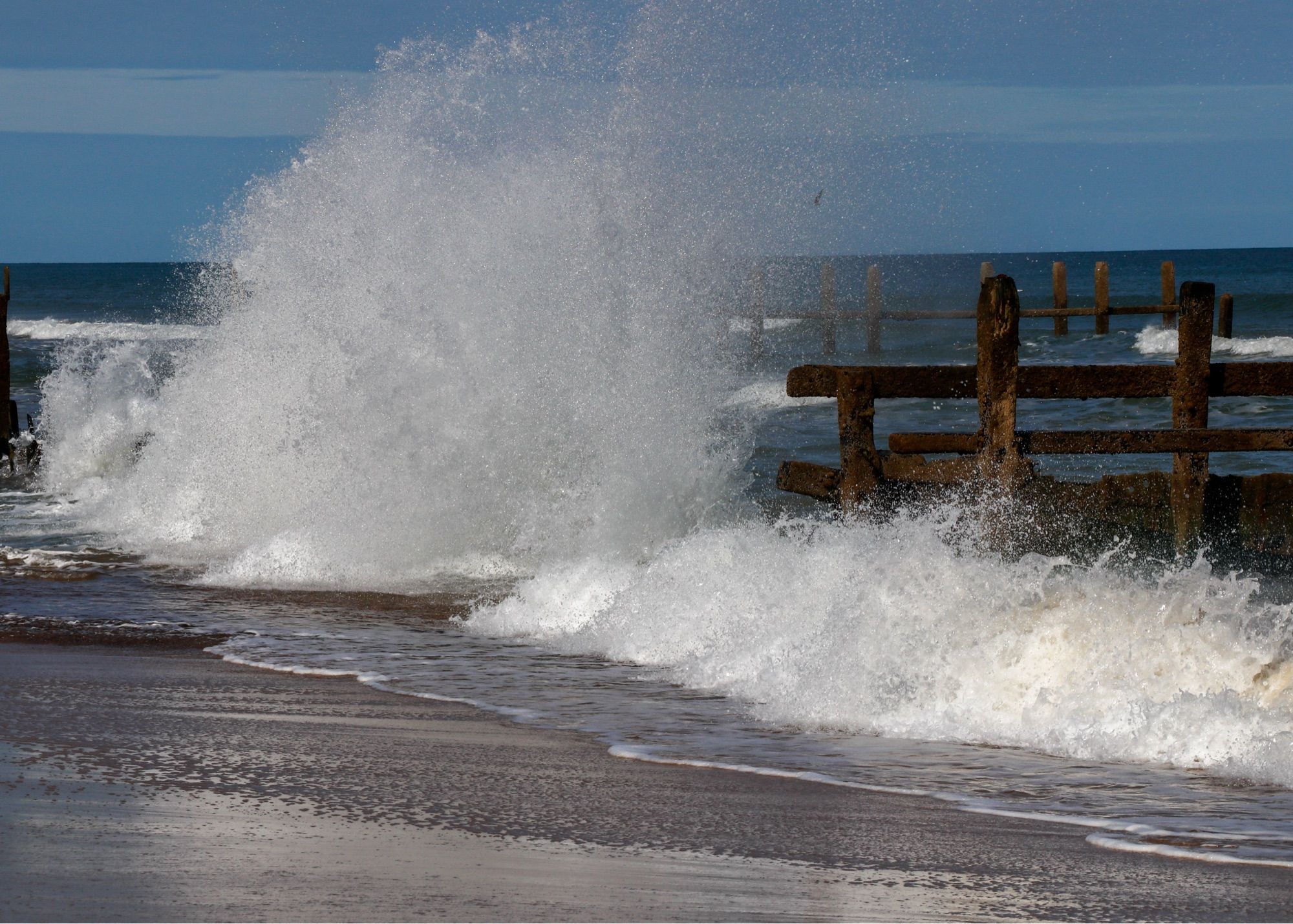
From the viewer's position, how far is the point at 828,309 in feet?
98.9

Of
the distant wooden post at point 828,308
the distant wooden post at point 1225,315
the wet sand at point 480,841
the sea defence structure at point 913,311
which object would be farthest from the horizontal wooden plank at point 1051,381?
the distant wooden post at point 1225,315

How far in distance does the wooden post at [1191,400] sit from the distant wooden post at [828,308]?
20.1 m

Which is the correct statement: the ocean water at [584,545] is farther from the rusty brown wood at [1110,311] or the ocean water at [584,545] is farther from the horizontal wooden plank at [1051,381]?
the rusty brown wood at [1110,311]

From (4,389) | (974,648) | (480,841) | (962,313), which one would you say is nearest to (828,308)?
(962,313)

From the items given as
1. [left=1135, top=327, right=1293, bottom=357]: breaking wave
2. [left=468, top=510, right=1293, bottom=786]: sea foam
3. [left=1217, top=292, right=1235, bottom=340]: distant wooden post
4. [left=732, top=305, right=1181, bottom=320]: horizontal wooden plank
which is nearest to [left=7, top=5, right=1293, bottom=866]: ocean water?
[left=468, top=510, right=1293, bottom=786]: sea foam

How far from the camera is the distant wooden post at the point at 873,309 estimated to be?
3130 cm

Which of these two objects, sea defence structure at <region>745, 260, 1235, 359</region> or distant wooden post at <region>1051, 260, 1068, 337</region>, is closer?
sea defence structure at <region>745, 260, 1235, 359</region>

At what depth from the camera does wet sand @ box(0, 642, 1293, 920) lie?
12.0ft

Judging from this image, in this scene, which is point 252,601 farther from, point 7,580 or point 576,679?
point 576,679

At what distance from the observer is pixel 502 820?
438cm

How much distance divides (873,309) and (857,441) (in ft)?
77.1

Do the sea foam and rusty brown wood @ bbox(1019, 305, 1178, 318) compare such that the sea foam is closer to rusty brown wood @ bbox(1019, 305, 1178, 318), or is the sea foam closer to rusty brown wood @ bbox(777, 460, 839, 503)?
rusty brown wood @ bbox(777, 460, 839, 503)

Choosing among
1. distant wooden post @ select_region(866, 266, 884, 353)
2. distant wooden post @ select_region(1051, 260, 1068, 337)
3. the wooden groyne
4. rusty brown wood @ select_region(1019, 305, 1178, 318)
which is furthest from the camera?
distant wooden post @ select_region(1051, 260, 1068, 337)

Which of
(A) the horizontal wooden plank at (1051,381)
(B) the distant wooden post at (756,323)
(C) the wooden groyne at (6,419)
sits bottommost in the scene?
(A) the horizontal wooden plank at (1051,381)
